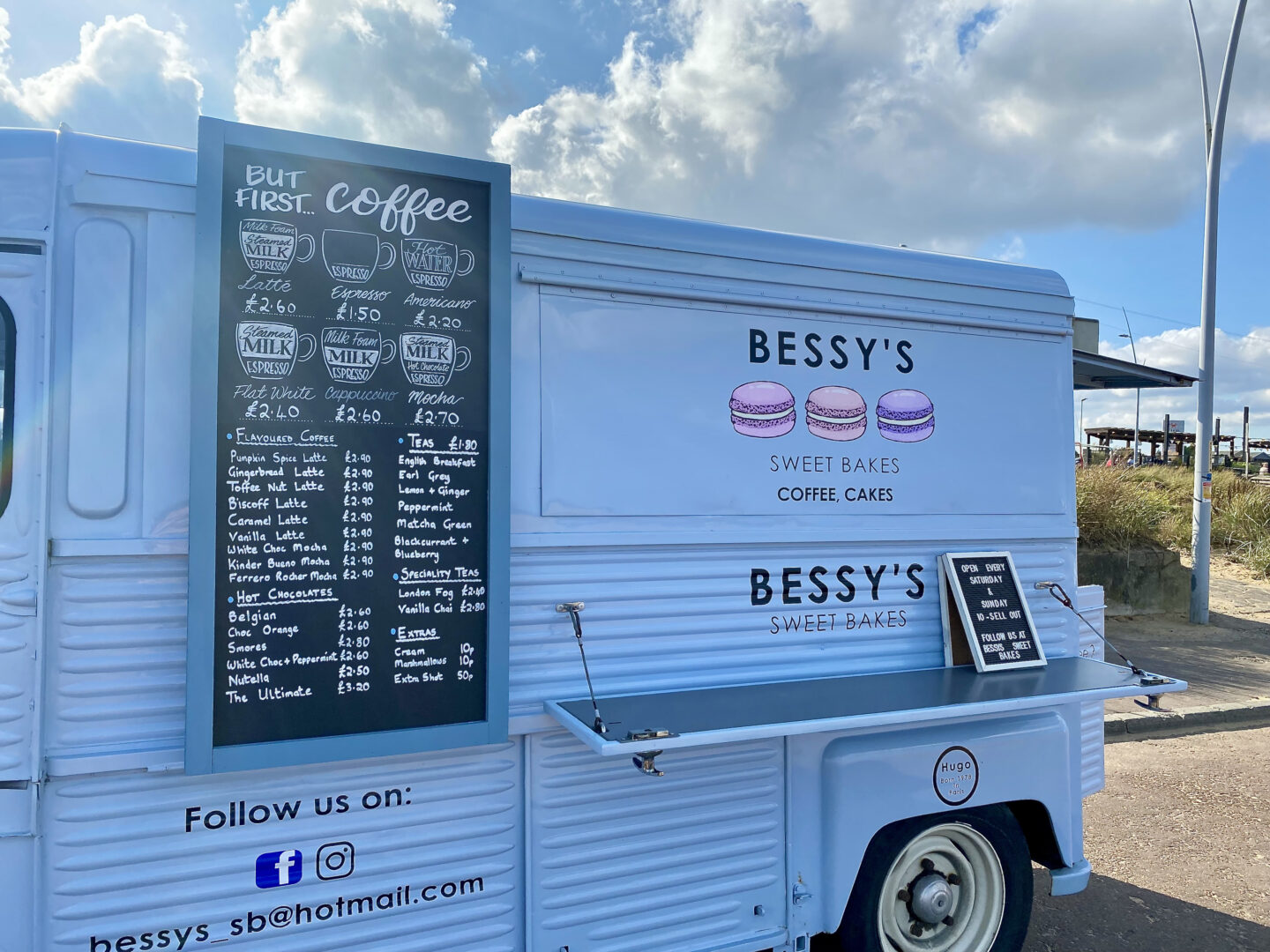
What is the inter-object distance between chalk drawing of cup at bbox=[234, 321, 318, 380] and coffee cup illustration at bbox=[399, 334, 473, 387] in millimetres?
280

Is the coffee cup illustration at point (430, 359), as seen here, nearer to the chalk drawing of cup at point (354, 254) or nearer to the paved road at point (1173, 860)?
the chalk drawing of cup at point (354, 254)

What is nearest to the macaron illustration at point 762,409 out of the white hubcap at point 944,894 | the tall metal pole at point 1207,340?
the white hubcap at point 944,894

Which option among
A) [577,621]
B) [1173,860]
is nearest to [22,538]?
[577,621]

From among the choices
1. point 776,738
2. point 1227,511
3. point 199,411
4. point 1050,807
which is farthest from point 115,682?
point 1227,511

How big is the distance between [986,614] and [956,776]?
2.21 feet

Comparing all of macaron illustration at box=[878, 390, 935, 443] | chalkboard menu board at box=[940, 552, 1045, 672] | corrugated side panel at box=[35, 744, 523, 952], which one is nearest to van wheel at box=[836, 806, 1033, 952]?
chalkboard menu board at box=[940, 552, 1045, 672]

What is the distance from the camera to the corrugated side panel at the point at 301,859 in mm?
Answer: 2420

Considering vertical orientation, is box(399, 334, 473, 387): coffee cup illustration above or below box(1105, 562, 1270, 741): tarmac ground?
above

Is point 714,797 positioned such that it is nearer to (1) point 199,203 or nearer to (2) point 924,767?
(2) point 924,767

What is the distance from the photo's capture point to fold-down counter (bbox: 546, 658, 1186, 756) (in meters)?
2.62

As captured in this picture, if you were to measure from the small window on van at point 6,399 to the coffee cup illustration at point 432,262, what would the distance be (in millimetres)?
1112

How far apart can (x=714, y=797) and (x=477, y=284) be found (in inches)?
79.0

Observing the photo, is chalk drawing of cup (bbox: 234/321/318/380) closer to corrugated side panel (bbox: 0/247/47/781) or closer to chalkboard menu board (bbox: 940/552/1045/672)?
corrugated side panel (bbox: 0/247/47/781)

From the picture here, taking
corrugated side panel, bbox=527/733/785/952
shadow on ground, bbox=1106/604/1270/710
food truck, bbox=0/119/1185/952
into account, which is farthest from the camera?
shadow on ground, bbox=1106/604/1270/710
